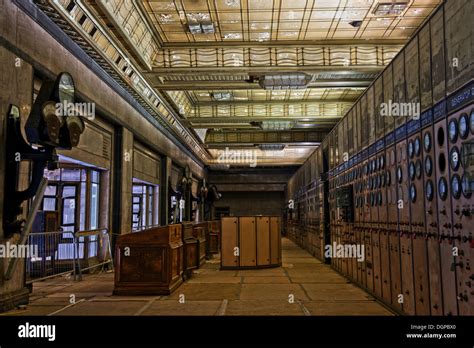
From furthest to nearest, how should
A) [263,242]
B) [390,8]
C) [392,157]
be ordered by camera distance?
[263,242] → [390,8] → [392,157]

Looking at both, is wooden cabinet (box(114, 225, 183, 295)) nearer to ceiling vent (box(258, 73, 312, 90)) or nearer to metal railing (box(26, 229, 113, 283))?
metal railing (box(26, 229, 113, 283))

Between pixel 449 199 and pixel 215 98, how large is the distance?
34.3ft

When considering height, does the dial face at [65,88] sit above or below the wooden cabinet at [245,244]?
above

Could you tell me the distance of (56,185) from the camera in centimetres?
913

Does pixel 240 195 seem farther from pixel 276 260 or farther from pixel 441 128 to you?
pixel 441 128

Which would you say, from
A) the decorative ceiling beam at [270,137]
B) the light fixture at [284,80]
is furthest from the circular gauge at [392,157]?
the decorative ceiling beam at [270,137]

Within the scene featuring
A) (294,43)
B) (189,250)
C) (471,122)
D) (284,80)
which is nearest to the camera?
(471,122)

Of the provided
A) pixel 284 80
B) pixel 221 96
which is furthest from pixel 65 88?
pixel 221 96

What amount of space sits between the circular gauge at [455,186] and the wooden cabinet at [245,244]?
21.5 ft

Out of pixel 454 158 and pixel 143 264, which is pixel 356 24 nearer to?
pixel 454 158

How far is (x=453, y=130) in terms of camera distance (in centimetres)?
373

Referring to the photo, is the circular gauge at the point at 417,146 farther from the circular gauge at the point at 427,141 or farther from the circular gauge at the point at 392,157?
the circular gauge at the point at 392,157

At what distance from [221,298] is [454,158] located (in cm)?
394

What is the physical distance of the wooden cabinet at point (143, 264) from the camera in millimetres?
6410
